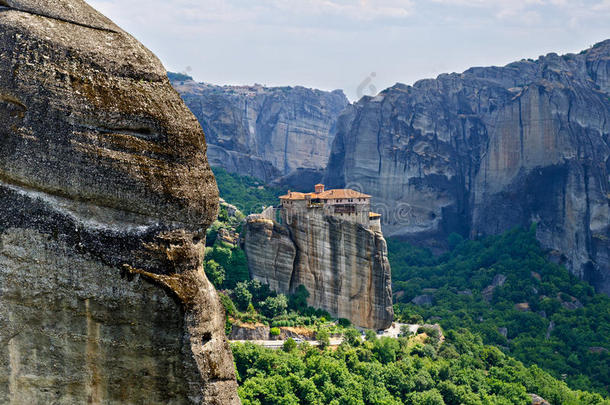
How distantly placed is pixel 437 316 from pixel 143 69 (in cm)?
6836

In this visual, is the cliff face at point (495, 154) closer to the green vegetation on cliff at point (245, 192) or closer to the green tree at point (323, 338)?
the green vegetation on cliff at point (245, 192)

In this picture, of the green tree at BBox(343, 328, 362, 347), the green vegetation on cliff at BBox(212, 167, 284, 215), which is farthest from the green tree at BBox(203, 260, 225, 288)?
the green vegetation on cliff at BBox(212, 167, 284, 215)

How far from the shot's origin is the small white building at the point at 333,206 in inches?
2375

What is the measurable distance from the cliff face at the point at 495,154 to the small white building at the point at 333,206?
3875 centimetres

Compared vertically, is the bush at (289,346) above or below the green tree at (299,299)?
below

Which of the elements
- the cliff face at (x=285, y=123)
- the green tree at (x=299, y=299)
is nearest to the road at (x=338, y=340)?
the green tree at (x=299, y=299)

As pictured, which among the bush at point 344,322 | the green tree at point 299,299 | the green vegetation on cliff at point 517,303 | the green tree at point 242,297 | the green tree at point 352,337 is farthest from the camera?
the green vegetation on cliff at point 517,303

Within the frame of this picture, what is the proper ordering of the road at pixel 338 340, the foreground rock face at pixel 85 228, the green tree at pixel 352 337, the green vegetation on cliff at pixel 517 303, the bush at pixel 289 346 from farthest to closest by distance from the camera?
the green vegetation on cliff at pixel 517 303, the green tree at pixel 352 337, the road at pixel 338 340, the bush at pixel 289 346, the foreground rock face at pixel 85 228

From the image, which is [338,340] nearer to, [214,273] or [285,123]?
[214,273]

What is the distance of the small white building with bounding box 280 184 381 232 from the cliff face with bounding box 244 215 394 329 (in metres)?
0.80

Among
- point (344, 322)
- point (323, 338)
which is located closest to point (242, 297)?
point (323, 338)

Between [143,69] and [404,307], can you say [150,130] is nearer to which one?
[143,69]

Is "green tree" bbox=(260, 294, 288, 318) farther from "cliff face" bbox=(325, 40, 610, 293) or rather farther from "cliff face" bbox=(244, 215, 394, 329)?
"cliff face" bbox=(325, 40, 610, 293)

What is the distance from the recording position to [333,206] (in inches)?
2437
